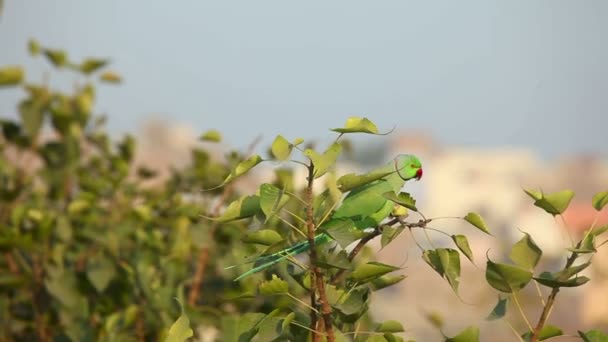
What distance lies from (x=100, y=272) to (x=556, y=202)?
3.64 feet

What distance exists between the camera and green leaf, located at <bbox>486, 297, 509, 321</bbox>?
0.97 m

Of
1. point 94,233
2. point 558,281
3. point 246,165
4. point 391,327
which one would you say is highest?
point 246,165

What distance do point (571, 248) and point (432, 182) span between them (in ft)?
114

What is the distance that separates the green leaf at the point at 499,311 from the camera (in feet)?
3.19

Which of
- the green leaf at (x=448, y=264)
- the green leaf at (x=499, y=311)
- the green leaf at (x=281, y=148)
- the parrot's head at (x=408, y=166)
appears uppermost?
the green leaf at (x=281, y=148)

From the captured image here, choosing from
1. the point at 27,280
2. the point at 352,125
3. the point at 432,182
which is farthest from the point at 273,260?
the point at 432,182

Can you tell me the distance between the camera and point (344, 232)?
92cm

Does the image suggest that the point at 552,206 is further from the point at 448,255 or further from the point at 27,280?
the point at 27,280

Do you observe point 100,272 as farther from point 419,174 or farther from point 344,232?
point 344,232

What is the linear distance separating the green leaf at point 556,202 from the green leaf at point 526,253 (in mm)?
37

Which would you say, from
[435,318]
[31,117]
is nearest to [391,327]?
[435,318]

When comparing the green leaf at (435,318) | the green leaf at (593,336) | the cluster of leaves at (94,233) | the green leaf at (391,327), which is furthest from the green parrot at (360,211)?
the green leaf at (435,318)

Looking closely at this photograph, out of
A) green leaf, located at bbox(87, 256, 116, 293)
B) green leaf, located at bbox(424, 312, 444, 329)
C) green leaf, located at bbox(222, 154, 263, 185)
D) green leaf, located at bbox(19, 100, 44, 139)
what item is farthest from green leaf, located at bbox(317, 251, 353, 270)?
green leaf, located at bbox(19, 100, 44, 139)

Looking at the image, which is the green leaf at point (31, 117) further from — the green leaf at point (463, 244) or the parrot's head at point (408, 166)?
the green leaf at point (463, 244)
